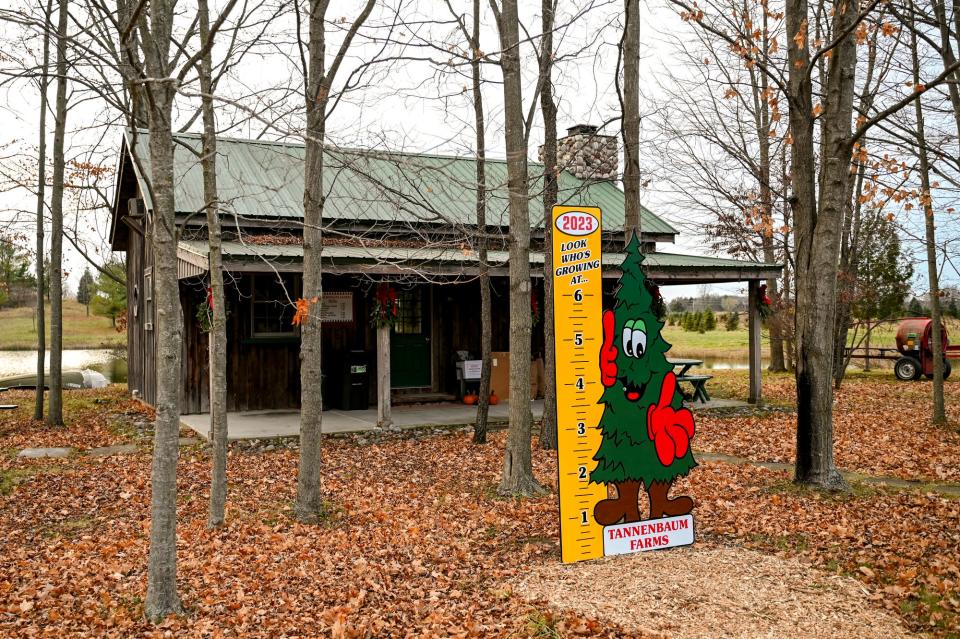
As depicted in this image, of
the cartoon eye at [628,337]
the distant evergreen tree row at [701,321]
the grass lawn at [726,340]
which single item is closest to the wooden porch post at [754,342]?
the cartoon eye at [628,337]

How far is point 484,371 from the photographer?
36.8ft

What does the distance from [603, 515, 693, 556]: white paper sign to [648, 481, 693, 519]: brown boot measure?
0.14 feet

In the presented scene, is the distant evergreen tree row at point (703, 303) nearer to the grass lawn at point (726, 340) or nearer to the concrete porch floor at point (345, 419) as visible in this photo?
the grass lawn at point (726, 340)

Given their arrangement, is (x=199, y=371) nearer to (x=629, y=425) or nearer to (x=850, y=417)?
(x=629, y=425)

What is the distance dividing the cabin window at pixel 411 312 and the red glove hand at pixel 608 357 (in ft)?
32.3

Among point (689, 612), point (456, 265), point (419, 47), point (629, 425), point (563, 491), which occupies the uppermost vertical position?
point (419, 47)

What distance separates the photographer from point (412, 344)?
51.7 feet

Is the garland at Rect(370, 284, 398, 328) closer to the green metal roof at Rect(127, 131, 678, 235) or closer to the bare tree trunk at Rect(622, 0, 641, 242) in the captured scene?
the green metal roof at Rect(127, 131, 678, 235)

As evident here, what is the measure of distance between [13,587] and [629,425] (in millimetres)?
4594

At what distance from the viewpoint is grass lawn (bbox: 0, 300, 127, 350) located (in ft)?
148

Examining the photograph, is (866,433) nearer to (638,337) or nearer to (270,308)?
(638,337)

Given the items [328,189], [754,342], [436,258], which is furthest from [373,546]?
[754,342]

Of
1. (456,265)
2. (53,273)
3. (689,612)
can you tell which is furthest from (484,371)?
(53,273)

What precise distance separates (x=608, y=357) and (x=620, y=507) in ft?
3.77
